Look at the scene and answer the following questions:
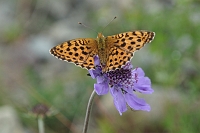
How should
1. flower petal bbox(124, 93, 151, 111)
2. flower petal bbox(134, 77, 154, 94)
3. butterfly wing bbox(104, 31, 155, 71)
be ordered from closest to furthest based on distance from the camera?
1. butterfly wing bbox(104, 31, 155, 71)
2. flower petal bbox(124, 93, 151, 111)
3. flower petal bbox(134, 77, 154, 94)

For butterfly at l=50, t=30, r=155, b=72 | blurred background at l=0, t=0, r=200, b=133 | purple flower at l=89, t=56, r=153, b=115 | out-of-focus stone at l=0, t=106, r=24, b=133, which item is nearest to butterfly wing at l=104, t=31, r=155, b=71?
butterfly at l=50, t=30, r=155, b=72

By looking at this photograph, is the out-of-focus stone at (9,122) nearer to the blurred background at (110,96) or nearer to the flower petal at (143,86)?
the blurred background at (110,96)

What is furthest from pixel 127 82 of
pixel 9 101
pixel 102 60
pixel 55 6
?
pixel 55 6

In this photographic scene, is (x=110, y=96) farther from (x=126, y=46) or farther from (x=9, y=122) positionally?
(x=126, y=46)

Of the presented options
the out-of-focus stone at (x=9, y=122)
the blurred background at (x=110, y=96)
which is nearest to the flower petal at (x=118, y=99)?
the blurred background at (x=110, y=96)

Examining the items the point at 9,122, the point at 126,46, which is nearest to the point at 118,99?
the point at 126,46

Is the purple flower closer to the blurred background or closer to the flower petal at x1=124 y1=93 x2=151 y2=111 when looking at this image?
the flower petal at x1=124 y1=93 x2=151 y2=111
